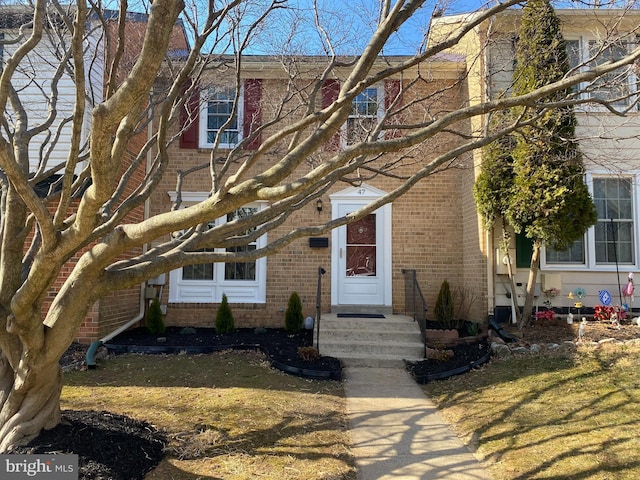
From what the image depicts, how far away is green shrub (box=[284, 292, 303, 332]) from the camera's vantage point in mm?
8516

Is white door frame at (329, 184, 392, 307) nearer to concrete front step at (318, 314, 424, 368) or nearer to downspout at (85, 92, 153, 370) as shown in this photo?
concrete front step at (318, 314, 424, 368)

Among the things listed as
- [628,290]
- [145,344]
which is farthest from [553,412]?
[145,344]

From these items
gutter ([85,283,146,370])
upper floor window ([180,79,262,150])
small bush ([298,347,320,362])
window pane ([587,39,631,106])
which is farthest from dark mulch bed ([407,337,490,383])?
upper floor window ([180,79,262,150])

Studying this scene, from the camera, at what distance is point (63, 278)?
23.8 feet

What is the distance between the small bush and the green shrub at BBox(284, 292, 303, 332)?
1.79m

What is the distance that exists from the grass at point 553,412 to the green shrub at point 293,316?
3389 millimetres

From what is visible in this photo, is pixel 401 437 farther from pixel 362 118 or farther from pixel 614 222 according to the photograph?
pixel 614 222

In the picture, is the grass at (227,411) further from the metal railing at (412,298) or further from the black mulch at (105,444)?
the metal railing at (412,298)

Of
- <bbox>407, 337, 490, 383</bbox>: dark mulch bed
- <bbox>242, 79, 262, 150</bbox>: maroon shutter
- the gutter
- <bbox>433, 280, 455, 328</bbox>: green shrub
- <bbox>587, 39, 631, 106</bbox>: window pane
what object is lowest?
<bbox>407, 337, 490, 383</bbox>: dark mulch bed

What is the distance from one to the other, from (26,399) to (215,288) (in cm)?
583

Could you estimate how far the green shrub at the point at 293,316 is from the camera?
8.52 metres

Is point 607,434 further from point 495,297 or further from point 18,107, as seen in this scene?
point 18,107

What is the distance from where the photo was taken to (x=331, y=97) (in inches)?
360

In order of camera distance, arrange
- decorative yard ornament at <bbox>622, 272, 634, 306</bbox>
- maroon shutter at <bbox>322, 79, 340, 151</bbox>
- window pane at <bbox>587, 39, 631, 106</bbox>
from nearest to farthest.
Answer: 1. window pane at <bbox>587, 39, 631, 106</bbox>
2. decorative yard ornament at <bbox>622, 272, 634, 306</bbox>
3. maroon shutter at <bbox>322, 79, 340, 151</bbox>
